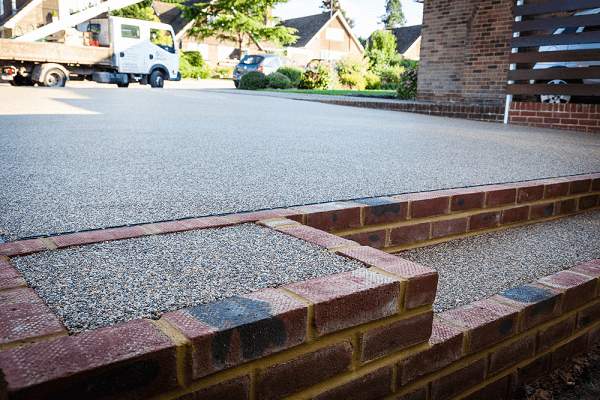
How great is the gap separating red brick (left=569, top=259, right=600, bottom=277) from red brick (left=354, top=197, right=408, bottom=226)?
793 millimetres

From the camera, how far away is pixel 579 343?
2.23 meters

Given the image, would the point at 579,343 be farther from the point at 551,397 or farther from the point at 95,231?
the point at 95,231

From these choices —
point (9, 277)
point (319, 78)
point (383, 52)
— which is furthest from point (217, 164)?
point (383, 52)

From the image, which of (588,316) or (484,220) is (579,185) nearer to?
(484,220)

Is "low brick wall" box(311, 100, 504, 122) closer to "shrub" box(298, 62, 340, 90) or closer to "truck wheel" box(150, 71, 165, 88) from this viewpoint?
"shrub" box(298, 62, 340, 90)

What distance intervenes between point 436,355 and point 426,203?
943mm

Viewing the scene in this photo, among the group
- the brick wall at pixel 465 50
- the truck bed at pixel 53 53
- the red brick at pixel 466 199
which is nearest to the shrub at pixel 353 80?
the truck bed at pixel 53 53

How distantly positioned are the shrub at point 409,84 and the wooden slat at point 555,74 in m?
4.61

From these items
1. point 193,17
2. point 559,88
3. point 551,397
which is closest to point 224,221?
point 551,397

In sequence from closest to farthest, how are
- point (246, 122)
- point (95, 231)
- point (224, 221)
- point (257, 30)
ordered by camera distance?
1. point (95, 231)
2. point (224, 221)
3. point (246, 122)
4. point (257, 30)

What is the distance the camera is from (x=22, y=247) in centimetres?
141

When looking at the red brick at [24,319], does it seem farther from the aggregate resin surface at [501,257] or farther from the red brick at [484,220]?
the red brick at [484,220]

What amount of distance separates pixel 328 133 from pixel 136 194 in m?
3.01

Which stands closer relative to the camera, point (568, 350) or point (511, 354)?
point (511, 354)
